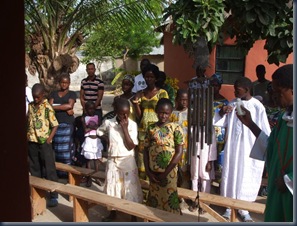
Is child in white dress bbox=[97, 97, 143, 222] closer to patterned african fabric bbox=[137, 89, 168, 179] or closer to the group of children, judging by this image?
the group of children

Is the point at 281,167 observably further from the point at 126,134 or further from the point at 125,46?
the point at 125,46

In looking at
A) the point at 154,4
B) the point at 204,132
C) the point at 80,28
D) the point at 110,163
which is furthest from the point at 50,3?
the point at 204,132

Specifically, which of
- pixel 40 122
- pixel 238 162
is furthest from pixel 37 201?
pixel 238 162

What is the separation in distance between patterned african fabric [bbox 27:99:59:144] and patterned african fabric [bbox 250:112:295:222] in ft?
9.39

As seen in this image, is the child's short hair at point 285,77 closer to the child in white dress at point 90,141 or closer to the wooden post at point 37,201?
the wooden post at point 37,201

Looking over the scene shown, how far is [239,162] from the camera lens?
14.3 feet

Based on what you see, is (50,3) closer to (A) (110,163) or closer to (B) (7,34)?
(A) (110,163)

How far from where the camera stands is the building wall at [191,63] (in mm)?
9641

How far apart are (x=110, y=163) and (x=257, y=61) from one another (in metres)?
6.63

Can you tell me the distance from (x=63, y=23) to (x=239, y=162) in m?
4.46

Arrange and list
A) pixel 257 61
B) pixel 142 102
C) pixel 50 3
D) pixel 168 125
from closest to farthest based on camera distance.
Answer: pixel 168 125 < pixel 142 102 < pixel 50 3 < pixel 257 61

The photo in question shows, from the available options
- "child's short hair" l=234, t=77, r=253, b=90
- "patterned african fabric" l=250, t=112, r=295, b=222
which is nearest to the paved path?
"child's short hair" l=234, t=77, r=253, b=90

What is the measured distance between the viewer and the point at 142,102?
14.6 feet

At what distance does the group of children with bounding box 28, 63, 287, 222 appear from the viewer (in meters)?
3.74
